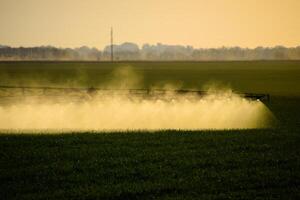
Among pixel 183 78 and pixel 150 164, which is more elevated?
pixel 183 78

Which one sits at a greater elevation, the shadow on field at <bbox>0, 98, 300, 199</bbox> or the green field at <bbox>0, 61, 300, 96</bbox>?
the green field at <bbox>0, 61, 300, 96</bbox>

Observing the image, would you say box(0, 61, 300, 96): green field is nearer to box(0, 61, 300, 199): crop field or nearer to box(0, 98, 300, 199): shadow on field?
box(0, 61, 300, 199): crop field

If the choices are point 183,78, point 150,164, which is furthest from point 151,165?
point 183,78

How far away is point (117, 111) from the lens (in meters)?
30.2

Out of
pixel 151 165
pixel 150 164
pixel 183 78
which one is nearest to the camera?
pixel 151 165

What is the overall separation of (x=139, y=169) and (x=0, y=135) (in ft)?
29.4

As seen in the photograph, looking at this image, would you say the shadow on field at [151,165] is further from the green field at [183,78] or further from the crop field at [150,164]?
the green field at [183,78]

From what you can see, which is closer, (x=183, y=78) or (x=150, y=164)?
(x=150, y=164)

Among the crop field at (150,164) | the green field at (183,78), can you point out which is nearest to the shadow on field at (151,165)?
the crop field at (150,164)

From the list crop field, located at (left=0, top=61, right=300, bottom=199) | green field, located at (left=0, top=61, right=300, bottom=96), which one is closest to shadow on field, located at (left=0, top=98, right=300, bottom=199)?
crop field, located at (left=0, top=61, right=300, bottom=199)

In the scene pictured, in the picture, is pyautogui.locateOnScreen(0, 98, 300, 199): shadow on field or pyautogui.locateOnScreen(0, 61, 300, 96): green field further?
pyautogui.locateOnScreen(0, 61, 300, 96): green field

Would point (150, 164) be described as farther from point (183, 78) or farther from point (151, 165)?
point (183, 78)

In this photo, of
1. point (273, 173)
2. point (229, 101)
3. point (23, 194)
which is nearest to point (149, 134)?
point (273, 173)

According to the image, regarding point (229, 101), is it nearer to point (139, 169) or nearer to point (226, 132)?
point (226, 132)
